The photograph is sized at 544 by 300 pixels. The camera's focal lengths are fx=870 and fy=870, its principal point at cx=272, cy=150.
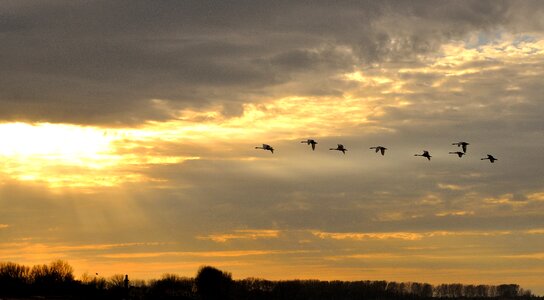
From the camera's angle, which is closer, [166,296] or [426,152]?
[426,152]

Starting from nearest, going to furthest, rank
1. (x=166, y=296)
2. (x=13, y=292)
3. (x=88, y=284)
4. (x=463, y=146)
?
(x=463, y=146) → (x=13, y=292) → (x=88, y=284) → (x=166, y=296)

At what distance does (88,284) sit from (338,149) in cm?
9060

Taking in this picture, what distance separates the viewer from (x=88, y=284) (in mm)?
171500

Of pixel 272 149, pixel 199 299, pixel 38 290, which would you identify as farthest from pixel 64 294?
pixel 272 149

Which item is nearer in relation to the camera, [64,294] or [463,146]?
[463,146]

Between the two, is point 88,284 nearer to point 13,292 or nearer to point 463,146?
point 13,292

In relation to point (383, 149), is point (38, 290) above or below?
below

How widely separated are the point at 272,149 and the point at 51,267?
10976 centimetres

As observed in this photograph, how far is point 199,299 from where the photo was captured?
199000mm

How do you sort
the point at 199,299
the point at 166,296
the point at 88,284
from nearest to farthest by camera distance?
the point at 88,284 < the point at 166,296 < the point at 199,299

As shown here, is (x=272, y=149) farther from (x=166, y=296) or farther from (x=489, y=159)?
(x=166, y=296)

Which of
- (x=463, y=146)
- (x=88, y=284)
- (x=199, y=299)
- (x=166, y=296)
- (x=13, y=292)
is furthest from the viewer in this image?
(x=199, y=299)

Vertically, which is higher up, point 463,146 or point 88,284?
point 463,146

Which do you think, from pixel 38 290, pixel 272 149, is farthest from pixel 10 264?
pixel 272 149
